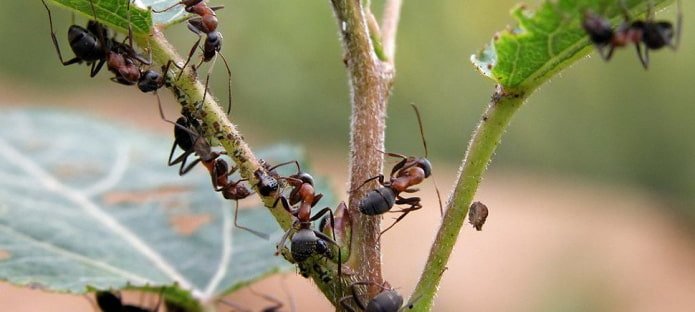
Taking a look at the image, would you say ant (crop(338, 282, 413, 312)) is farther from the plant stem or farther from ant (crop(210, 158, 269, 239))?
ant (crop(210, 158, 269, 239))

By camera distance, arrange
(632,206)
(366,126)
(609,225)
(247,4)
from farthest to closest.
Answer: (247,4) < (632,206) < (609,225) < (366,126)

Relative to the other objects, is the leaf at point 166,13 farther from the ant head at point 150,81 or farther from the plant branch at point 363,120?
the plant branch at point 363,120

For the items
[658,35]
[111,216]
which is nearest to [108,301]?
[111,216]

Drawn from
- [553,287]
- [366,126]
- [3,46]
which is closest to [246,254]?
[366,126]

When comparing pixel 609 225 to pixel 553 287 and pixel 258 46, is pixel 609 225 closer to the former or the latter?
pixel 553 287

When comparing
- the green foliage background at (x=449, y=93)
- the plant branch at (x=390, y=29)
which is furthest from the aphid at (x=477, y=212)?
the green foliage background at (x=449, y=93)

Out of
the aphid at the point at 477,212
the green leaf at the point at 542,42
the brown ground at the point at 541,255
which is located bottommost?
the brown ground at the point at 541,255

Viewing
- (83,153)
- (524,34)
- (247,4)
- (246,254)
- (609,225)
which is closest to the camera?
(524,34)
